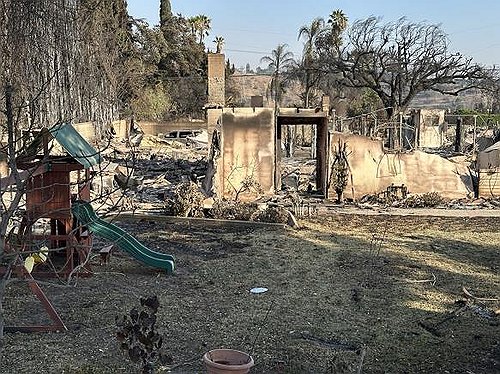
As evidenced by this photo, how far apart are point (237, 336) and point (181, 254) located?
4321 mm

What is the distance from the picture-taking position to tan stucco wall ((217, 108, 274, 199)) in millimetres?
17047

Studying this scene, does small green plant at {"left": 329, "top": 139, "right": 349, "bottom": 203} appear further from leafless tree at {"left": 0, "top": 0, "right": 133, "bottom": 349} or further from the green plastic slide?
the green plastic slide

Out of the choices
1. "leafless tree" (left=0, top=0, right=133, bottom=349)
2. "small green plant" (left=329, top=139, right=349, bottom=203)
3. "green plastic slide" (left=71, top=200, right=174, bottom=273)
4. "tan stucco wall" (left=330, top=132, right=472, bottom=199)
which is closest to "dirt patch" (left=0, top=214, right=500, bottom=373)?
"green plastic slide" (left=71, top=200, right=174, bottom=273)

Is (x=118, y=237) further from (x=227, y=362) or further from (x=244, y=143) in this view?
(x=244, y=143)

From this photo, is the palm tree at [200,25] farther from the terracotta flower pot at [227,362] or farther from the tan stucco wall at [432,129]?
the terracotta flower pot at [227,362]

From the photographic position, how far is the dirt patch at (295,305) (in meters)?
5.97

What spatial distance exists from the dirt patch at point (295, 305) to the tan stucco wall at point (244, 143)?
4.75 meters

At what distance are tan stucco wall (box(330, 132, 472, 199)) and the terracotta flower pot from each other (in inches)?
502

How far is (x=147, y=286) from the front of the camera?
28.2 feet

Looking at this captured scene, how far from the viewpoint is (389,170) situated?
17.4 metres

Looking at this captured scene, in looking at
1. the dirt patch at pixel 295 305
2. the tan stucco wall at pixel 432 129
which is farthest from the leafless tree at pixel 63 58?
the tan stucco wall at pixel 432 129

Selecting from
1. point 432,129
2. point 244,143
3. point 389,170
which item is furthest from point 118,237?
point 432,129

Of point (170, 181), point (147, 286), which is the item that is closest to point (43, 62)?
point (170, 181)

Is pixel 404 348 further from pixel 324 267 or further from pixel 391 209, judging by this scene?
pixel 391 209
